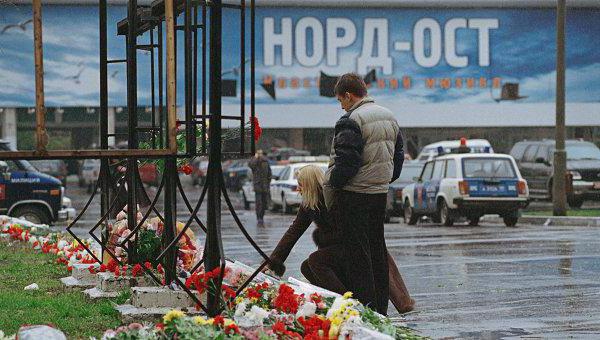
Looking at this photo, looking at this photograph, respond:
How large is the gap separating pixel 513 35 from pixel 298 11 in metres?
11.4

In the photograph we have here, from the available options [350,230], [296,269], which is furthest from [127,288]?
[296,269]

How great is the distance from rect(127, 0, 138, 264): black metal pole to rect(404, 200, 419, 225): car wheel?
17241mm

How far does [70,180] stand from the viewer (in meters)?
68.1

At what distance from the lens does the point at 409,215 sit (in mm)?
27516

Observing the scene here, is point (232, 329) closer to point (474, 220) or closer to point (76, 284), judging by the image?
point (76, 284)

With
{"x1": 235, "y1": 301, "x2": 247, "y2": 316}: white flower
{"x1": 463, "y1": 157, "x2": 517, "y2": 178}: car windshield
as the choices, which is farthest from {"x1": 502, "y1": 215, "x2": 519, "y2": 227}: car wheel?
{"x1": 235, "y1": 301, "x2": 247, "y2": 316}: white flower

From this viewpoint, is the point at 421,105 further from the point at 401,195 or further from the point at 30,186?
the point at 30,186

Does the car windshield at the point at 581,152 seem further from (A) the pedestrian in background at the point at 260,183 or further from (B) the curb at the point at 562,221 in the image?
(A) the pedestrian in background at the point at 260,183

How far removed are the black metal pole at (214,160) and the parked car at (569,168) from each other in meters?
21.3

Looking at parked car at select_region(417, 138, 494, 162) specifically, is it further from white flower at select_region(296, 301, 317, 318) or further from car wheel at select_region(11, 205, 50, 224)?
white flower at select_region(296, 301, 317, 318)

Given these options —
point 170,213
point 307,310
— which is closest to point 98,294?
point 170,213

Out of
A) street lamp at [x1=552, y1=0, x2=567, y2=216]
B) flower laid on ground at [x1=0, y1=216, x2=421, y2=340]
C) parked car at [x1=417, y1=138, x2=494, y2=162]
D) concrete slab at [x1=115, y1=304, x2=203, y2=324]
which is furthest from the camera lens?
parked car at [x1=417, y1=138, x2=494, y2=162]

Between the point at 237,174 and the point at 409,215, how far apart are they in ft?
72.2

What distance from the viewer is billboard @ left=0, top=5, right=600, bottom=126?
193ft
